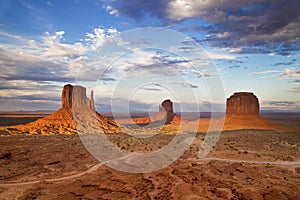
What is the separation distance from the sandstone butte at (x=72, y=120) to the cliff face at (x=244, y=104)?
4046cm

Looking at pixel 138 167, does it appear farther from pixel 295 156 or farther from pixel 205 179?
pixel 295 156

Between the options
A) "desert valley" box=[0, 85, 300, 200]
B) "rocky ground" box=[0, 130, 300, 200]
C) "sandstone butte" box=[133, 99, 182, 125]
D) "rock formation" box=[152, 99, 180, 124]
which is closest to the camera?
"rocky ground" box=[0, 130, 300, 200]

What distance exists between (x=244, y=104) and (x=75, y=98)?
54792 millimetres

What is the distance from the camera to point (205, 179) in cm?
2058

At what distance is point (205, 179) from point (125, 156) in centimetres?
1435

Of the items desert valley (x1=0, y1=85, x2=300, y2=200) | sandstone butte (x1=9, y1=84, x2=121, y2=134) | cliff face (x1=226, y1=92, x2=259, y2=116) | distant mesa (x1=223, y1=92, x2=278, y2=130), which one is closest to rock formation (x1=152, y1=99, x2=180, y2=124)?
distant mesa (x1=223, y1=92, x2=278, y2=130)

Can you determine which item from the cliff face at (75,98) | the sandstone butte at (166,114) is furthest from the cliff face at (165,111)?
the cliff face at (75,98)

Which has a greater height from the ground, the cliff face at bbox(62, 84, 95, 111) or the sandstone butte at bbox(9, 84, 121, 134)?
the cliff face at bbox(62, 84, 95, 111)

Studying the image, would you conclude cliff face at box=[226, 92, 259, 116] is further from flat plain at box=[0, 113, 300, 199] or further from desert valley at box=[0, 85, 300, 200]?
flat plain at box=[0, 113, 300, 199]

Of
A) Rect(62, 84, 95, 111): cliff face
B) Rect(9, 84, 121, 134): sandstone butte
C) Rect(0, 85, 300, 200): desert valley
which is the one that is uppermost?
Rect(62, 84, 95, 111): cliff face

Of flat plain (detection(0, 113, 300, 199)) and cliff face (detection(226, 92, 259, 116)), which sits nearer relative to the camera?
flat plain (detection(0, 113, 300, 199))

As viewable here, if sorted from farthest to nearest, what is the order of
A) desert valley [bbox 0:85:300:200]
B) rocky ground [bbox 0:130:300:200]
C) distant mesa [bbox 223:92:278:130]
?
distant mesa [bbox 223:92:278:130], desert valley [bbox 0:85:300:200], rocky ground [bbox 0:130:300:200]

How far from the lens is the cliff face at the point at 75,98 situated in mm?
72500

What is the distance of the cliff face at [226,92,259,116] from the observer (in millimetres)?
79812
